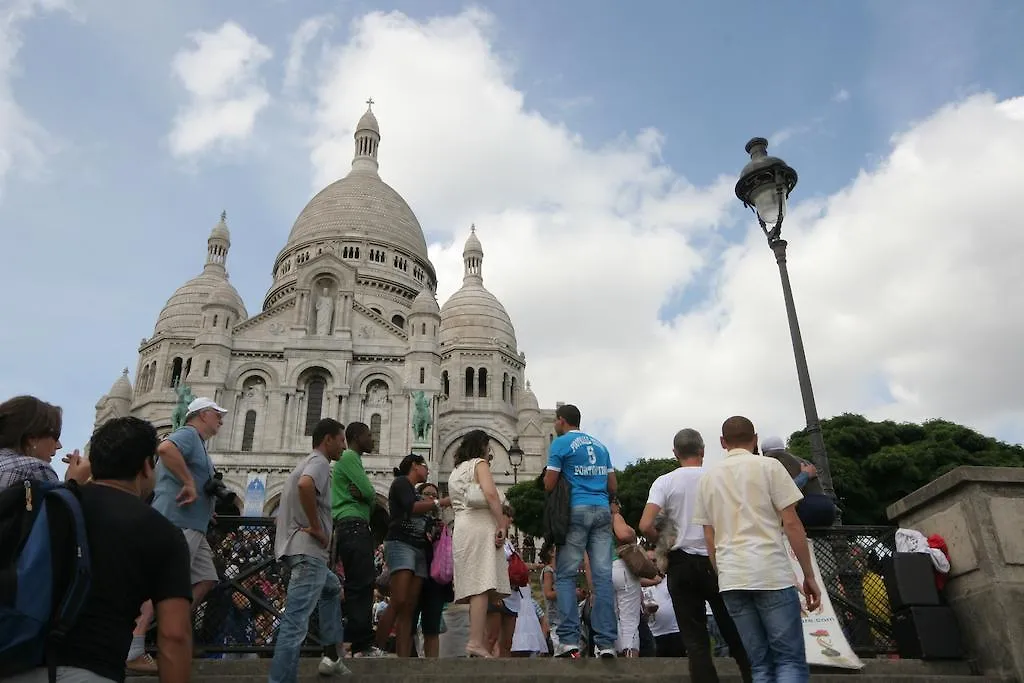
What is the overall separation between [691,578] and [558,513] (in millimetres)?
1343

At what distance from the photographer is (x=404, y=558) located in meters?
7.48

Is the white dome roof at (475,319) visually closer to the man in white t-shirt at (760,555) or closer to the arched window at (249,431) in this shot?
the arched window at (249,431)

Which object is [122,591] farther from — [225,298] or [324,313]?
[225,298]

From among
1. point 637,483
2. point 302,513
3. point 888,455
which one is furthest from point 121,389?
point 302,513

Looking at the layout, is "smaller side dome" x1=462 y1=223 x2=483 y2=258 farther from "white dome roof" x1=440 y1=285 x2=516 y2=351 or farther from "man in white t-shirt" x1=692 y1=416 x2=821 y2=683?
"man in white t-shirt" x1=692 y1=416 x2=821 y2=683

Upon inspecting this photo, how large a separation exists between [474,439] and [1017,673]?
440 cm

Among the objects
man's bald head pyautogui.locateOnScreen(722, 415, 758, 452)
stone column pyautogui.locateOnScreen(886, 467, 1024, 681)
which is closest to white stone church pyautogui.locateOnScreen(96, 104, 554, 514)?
stone column pyautogui.locateOnScreen(886, 467, 1024, 681)

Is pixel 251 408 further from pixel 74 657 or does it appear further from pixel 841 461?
pixel 74 657

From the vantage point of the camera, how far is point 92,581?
300cm

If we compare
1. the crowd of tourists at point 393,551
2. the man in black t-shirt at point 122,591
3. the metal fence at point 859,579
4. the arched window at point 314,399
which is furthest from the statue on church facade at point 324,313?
the man in black t-shirt at point 122,591

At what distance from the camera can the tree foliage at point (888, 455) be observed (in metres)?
34.5

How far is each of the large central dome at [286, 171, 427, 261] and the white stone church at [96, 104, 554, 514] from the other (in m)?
0.13

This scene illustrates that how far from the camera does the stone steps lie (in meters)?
5.89

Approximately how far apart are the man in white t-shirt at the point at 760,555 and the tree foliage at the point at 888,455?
3058 cm
